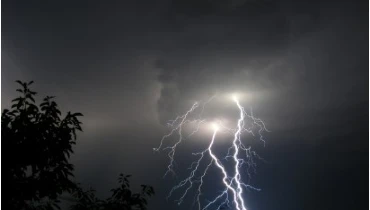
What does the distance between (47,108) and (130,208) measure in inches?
75.9

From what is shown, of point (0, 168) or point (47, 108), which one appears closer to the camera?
point (0, 168)

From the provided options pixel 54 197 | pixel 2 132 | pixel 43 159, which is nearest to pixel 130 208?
pixel 54 197

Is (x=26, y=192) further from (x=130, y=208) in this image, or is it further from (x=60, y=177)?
(x=130, y=208)

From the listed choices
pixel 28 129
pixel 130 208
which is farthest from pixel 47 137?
pixel 130 208

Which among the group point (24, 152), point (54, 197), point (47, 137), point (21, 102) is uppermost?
point (21, 102)

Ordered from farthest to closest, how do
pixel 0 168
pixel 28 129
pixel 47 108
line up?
pixel 47 108 < pixel 28 129 < pixel 0 168

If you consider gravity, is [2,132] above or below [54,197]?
above

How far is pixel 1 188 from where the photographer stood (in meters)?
4.25

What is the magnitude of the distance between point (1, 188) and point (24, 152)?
517 millimetres

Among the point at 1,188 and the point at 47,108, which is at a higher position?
the point at 47,108

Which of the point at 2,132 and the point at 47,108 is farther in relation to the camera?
the point at 47,108

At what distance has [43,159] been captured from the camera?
457 cm

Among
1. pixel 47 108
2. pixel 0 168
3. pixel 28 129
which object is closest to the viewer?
pixel 0 168

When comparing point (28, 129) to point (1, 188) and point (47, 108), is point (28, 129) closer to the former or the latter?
point (47, 108)
